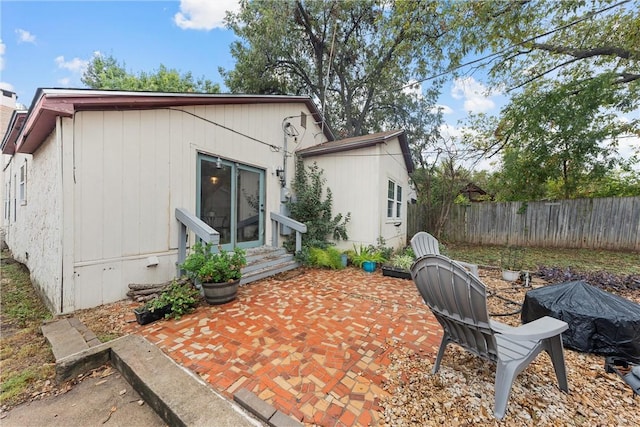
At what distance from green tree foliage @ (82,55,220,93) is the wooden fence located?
1753 cm

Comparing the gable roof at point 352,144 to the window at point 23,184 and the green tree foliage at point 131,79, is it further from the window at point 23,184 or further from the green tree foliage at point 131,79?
the green tree foliage at point 131,79

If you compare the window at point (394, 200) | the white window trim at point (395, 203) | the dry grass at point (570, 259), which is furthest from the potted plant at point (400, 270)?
the dry grass at point (570, 259)

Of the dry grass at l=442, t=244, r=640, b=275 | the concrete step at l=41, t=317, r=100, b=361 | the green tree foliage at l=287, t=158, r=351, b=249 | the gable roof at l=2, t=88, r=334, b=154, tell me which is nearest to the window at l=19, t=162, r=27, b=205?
the gable roof at l=2, t=88, r=334, b=154

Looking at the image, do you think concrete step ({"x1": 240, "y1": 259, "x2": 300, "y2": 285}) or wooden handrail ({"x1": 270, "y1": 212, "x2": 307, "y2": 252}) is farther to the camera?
wooden handrail ({"x1": 270, "y1": 212, "x2": 307, "y2": 252})

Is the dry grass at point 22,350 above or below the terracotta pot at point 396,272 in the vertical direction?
below

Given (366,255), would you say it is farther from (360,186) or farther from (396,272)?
(360,186)

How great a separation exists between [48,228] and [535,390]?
646 cm

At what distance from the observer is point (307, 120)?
839 centimetres

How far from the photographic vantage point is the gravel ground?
1.72 meters

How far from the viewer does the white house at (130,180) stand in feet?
11.2

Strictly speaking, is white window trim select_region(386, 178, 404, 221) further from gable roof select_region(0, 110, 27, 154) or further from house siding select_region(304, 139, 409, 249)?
gable roof select_region(0, 110, 27, 154)

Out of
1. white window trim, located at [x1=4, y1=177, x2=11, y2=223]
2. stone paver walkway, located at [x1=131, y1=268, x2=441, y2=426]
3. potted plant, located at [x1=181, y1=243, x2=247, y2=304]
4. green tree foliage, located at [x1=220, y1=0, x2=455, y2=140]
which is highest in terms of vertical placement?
green tree foliage, located at [x1=220, y1=0, x2=455, y2=140]

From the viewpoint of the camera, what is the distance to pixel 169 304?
11.0ft

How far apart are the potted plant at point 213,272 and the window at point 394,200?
5.43 metres
